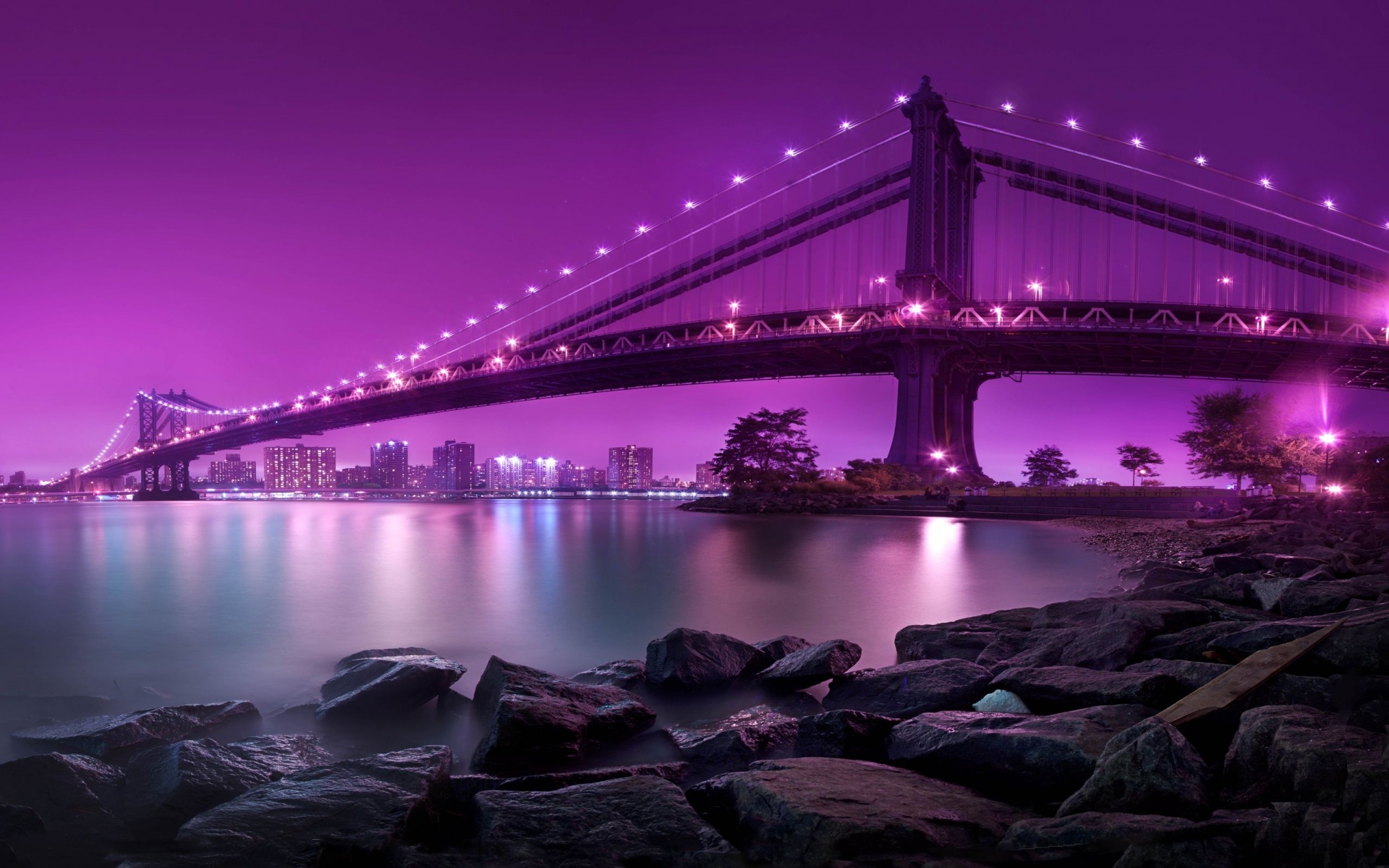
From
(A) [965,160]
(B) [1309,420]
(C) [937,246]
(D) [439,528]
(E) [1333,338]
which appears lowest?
(D) [439,528]

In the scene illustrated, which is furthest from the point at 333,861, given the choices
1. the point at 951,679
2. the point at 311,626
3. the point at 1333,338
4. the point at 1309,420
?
the point at 1333,338

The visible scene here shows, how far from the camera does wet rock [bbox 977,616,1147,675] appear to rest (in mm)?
4238

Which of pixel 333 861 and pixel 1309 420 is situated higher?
pixel 1309 420

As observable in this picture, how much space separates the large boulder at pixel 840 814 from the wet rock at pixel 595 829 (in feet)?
0.47

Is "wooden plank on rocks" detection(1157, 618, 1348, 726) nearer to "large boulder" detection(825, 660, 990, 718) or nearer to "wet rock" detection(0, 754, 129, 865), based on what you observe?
"large boulder" detection(825, 660, 990, 718)

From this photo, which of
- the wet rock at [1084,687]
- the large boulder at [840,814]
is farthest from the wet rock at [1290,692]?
the large boulder at [840,814]

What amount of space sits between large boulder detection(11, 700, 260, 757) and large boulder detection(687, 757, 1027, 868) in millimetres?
3245

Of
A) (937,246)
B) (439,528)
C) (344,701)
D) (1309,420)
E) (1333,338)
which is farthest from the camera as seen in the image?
(937,246)

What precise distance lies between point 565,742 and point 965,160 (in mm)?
47477

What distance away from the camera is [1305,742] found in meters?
2.29

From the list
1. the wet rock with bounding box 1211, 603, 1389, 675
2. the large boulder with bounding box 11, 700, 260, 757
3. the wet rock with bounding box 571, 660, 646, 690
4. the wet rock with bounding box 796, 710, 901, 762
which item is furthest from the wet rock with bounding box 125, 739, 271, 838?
the wet rock with bounding box 1211, 603, 1389, 675

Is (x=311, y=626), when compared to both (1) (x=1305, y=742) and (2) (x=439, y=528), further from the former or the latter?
Answer: (2) (x=439, y=528)

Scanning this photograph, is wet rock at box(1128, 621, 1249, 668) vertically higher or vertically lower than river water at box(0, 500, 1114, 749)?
higher

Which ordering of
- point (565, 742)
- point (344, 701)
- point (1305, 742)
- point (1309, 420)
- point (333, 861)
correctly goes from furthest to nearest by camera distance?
point (1309, 420), point (344, 701), point (565, 742), point (333, 861), point (1305, 742)
